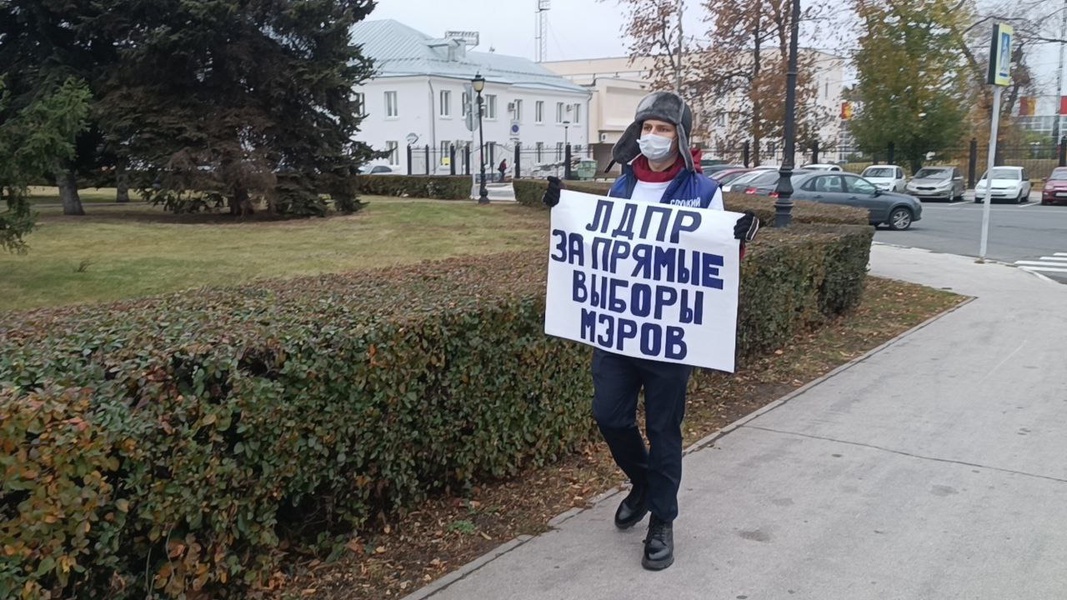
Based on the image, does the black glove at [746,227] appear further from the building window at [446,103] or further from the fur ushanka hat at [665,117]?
the building window at [446,103]

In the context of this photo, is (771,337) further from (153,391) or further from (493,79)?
(493,79)

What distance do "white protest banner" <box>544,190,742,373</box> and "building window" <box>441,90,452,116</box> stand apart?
5523 centimetres

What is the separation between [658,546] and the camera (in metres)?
3.88

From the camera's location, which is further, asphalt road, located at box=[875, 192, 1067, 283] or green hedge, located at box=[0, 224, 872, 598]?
asphalt road, located at box=[875, 192, 1067, 283]

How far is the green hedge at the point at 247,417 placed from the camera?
2699 mm

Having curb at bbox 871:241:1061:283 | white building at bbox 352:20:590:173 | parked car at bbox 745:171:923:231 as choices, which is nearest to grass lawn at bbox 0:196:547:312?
parked car at bbox 745:171:923:231

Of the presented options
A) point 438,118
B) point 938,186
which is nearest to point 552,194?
point 938,186

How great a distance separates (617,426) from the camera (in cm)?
394

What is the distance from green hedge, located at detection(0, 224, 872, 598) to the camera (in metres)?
2.70

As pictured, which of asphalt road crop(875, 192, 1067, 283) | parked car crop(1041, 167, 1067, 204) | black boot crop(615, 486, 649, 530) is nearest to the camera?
black boot crop(615, 486, 649, 530)

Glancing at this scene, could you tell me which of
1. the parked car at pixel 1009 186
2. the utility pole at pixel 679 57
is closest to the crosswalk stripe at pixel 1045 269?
the utility pole at pixel 679 57

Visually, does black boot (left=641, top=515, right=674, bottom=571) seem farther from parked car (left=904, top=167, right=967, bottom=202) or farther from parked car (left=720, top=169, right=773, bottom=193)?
parked car (left=904, top=167, right=967, bottom=202)

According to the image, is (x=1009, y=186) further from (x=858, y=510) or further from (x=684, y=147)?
(x=684, y=147)

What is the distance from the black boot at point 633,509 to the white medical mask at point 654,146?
1.62 meters
